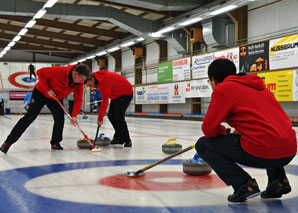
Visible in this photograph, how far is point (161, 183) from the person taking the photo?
133 inches

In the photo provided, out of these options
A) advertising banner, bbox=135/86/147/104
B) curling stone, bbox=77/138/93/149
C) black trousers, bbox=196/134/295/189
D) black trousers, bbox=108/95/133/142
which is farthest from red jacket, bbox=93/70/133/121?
advertising banner, bbox=135/86/147/104

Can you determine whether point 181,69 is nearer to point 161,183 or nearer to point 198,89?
point 198,89

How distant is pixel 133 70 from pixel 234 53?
12.2 m

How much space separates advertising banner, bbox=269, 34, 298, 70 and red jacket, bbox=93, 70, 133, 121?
9.11 m

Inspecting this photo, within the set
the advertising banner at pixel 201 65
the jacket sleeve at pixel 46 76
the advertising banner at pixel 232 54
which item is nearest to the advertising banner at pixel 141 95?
the advertising banner at pixel 201 65

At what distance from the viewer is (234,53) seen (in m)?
16.4

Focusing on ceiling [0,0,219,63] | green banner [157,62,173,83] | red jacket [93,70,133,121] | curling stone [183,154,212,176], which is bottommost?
curling stone [183,154,212,176]

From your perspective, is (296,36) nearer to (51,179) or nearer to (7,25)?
(51,179)

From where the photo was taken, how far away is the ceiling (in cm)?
1723

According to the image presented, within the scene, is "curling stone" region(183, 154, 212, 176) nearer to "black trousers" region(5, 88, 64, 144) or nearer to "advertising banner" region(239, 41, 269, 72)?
"black trousers" region(5, 88, 64, 144)

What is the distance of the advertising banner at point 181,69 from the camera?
1981 cm

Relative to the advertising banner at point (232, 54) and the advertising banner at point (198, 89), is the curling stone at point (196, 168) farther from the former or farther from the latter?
the advertising banner at point (198, 89)

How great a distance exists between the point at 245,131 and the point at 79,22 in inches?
906

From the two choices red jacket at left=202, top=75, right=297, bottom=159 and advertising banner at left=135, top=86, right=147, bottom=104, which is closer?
red jacket at left=202, top=75, right=297, bottom=159
